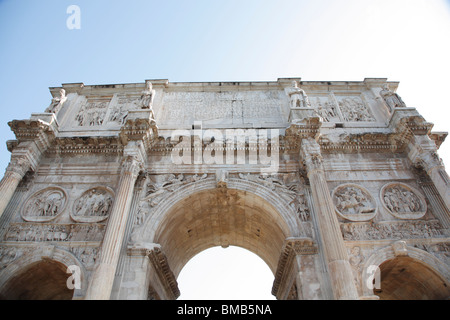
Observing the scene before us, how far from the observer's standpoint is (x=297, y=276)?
8133mm

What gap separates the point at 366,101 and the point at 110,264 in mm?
11283

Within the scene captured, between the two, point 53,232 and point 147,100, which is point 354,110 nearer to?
point 147,100

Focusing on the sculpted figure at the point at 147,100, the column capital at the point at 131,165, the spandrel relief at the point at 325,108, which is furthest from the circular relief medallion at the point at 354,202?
the sculpted figure at the point at 147,100

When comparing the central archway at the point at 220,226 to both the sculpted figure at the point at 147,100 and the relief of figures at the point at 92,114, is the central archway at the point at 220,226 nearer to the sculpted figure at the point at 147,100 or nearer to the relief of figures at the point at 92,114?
the sculpted figure at the point at 147,100

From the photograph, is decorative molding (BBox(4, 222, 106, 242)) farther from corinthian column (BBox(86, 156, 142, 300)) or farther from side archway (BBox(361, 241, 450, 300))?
side archway (BBox(361, 241, 450, 300))

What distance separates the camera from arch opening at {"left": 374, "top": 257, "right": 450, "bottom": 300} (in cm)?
823

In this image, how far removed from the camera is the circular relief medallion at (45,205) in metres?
9.20

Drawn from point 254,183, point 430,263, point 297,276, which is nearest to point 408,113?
point 430,263

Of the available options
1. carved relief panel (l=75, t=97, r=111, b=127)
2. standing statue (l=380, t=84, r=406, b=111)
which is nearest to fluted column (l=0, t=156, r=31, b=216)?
carved relief panel (l=75, t=97, r=111, b=127)

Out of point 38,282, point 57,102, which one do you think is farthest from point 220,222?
point 57,102

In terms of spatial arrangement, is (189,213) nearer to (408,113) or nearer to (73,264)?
(73,264)

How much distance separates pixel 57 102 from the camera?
38.6 feet

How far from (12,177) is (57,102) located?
12.3ft

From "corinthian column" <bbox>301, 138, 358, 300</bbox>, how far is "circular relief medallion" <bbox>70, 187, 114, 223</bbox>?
6.26 metres
